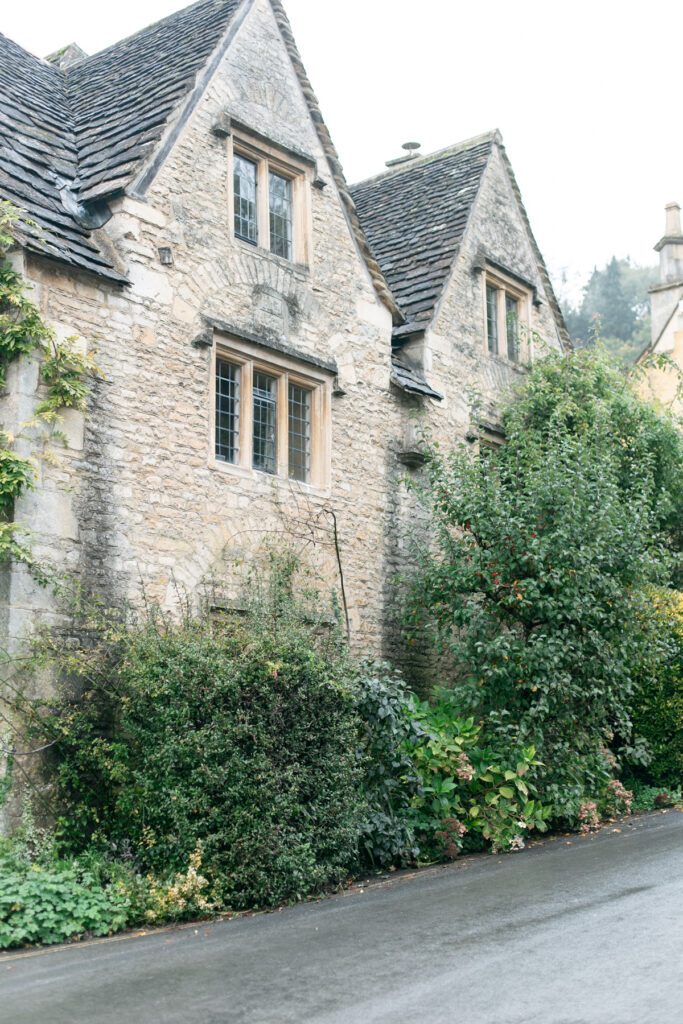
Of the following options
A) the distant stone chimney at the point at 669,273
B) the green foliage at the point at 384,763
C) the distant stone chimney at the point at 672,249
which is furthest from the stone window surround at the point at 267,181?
the distant stone chimney at the point at 672,249

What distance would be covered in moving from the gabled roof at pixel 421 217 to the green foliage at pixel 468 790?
19.2 ft

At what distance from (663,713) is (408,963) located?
7.92 metres

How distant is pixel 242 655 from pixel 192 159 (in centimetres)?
571

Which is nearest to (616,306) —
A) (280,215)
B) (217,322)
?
(280,215)

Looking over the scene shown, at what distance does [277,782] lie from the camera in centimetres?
841

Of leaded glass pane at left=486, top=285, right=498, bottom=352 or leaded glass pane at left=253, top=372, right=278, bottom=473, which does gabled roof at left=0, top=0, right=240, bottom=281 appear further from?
leaded glass pane at left=486, top=285, right=498, bottom=352

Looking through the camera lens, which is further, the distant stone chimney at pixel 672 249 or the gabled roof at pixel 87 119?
the distant stone chimney at pixel 672 249

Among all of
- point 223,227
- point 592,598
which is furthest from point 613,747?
point 223,227

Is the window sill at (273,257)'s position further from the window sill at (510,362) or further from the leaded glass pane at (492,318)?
the leaded glass pane at (492,318)

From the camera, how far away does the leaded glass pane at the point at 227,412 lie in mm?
11414

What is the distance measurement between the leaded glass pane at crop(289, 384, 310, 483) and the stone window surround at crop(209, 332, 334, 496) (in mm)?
58

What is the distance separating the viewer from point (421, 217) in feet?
55.1

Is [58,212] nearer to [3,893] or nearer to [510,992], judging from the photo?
[3,893]

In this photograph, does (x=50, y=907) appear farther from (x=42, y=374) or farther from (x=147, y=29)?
(x=147, y=29)
